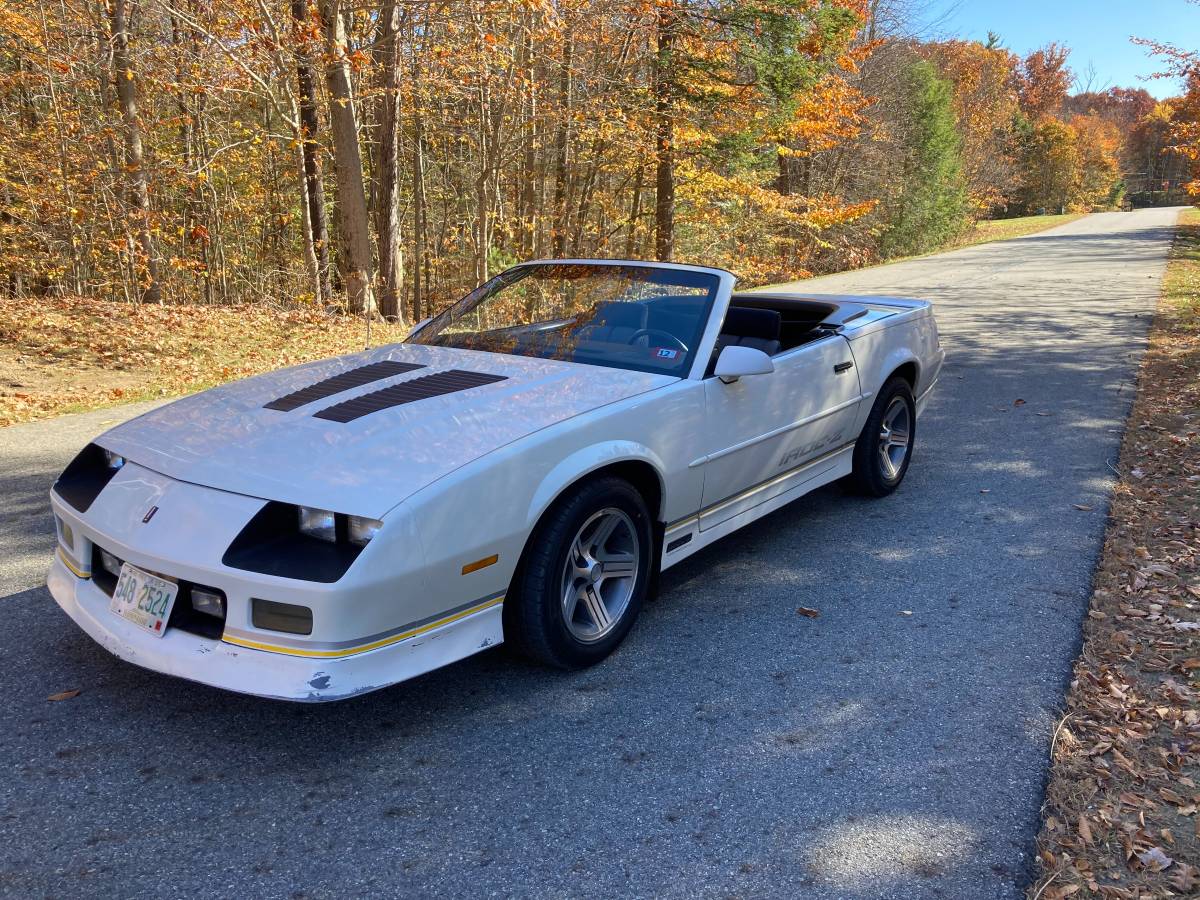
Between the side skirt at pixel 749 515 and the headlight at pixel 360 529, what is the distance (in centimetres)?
142

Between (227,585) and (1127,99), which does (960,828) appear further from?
(1127,99)

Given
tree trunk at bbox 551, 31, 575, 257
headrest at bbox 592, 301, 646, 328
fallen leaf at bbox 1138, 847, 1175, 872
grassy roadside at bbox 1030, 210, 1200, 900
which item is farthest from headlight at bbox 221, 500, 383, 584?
tree trunk at bbox 551, 31, 575, 257

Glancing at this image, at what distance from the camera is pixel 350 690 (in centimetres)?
252

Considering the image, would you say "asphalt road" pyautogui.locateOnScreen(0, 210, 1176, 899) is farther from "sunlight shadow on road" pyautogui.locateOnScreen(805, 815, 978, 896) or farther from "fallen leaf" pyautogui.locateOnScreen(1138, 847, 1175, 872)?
"fallen leaf" pyautogui.locateOnScreen(1138, 847, 1175, 872)

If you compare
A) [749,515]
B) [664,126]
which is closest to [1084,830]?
[749,515]

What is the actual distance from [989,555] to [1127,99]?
121437 mm

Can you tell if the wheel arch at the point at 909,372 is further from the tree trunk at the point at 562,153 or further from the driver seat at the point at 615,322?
the tree trunk at the point at 562,153

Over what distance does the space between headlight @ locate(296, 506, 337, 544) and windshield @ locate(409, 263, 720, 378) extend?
5.09ft

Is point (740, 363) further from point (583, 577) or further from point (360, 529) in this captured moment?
point (360, 529)

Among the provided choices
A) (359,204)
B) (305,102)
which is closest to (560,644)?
(359,204)

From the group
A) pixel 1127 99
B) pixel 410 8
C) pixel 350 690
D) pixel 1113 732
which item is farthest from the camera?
pixel 1127 99

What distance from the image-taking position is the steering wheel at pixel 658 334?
384 cm

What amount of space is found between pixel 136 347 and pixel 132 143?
7516mm

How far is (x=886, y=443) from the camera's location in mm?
5391
